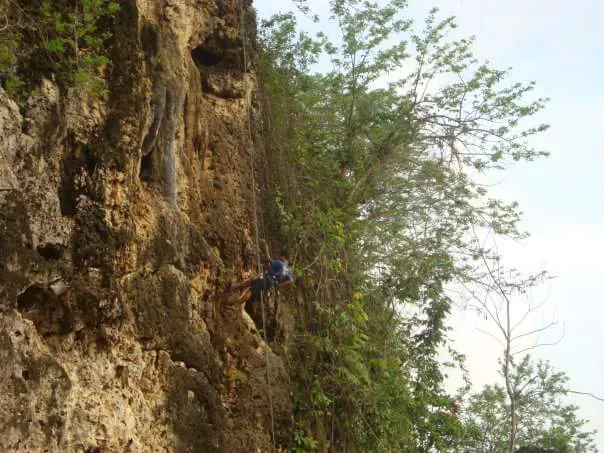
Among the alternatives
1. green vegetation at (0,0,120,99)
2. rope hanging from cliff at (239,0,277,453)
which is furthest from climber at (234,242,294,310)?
green vegetation at (0,0,120,99)

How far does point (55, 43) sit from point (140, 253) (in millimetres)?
1977

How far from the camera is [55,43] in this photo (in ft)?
22.0

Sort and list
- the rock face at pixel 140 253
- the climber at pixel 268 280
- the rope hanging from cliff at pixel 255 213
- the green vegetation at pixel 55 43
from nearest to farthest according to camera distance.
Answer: the rock face at pixel 140 253, the green vegetation at pixel 55 43, the rope hanging from cliff at pixel 255 213, the climber at pixel 268 280

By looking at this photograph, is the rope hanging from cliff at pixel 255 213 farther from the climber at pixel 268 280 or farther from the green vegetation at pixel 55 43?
the green vegetation at pixel 55 43

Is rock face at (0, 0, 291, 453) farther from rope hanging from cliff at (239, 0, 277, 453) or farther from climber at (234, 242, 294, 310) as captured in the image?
climber at (234, 242, 294, 310)

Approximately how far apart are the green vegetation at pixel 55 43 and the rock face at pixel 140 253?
0.52ft

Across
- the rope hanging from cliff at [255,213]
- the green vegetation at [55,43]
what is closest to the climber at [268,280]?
the rope hanging from cliff at [255,213]

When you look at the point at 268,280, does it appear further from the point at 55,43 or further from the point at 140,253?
the point at 55,43

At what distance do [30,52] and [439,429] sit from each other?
1011 cm

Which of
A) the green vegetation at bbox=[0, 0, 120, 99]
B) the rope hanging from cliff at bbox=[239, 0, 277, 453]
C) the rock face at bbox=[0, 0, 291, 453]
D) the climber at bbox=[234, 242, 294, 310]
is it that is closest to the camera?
the rock face at bbox=[0, 0, 291, 453]

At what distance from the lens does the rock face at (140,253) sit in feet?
19.6

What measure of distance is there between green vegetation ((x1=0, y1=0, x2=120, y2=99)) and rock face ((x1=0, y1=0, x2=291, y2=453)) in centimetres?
16

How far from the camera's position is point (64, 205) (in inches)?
266

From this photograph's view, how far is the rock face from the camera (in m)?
5.97
